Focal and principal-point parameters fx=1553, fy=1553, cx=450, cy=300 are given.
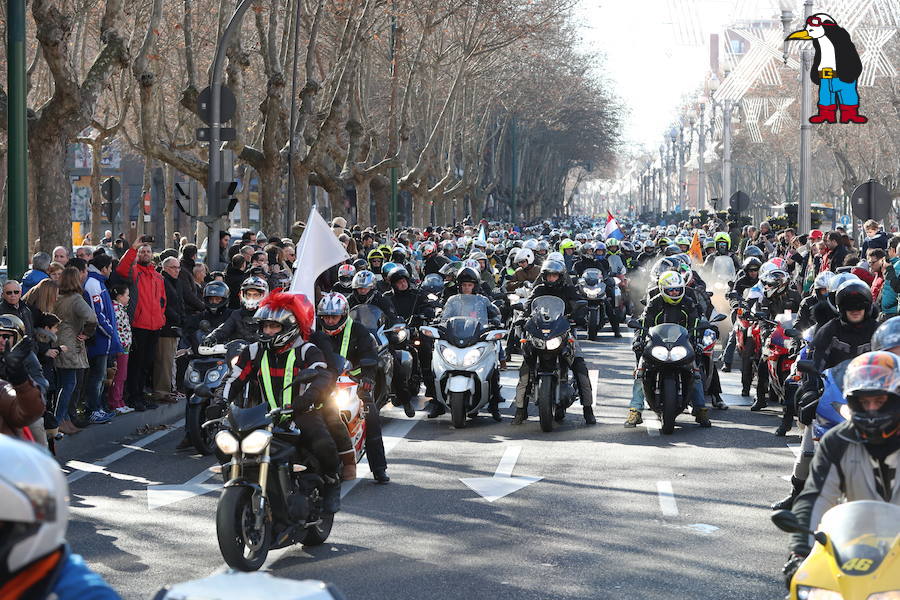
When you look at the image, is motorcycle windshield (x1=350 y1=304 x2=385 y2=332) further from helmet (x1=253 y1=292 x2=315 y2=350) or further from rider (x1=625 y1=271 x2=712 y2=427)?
helmet (x1=253 y1=292 x2=315 y2=350)

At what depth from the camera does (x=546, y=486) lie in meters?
11.2

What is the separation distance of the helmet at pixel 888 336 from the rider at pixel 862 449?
7.41ft

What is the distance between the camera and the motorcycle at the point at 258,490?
798cm

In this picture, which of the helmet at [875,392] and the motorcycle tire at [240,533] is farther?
the motorcycle tire at [240,533]

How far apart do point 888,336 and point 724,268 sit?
15.2 meters

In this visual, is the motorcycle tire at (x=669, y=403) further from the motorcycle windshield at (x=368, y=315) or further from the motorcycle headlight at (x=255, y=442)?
the motorcycle headlight at (x=255, y=442)

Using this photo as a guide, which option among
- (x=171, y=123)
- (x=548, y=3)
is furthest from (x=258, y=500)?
(x=171, y=123)

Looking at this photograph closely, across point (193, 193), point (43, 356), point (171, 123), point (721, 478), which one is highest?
point (171, 123)

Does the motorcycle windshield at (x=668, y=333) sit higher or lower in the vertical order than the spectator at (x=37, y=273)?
lower

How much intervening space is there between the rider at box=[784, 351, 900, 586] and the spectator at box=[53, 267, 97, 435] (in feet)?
28.0

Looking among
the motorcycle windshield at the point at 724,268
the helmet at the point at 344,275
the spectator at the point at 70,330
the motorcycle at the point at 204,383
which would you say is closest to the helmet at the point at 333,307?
the motorcycle at the point at 204,383

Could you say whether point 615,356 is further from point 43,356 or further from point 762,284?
point 43,356

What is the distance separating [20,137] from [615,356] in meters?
9.77

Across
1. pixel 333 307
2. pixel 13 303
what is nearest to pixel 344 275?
pixel 333 307
